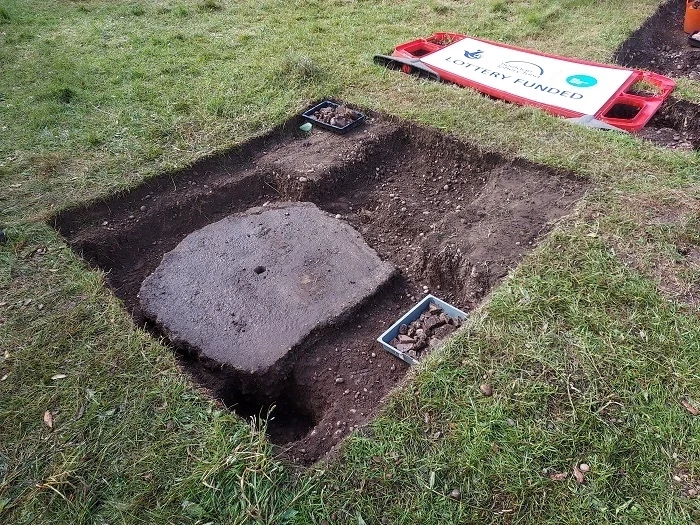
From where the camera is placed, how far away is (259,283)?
3.09 m

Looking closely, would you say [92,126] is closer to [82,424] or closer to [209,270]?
[209,270]

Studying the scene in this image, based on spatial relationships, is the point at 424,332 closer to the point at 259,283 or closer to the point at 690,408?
the point at 259,283

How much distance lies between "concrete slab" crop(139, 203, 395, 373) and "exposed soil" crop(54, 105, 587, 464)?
10 centimetres

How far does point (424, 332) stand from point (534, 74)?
313cm

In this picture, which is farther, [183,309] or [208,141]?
[208,141]

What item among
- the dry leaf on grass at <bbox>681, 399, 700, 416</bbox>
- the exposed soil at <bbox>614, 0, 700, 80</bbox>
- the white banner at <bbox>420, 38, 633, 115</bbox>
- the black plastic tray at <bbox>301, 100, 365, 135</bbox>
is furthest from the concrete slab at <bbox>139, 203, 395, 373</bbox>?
the exposed soil at <bbox>614, 0, 700, 80</bbox>

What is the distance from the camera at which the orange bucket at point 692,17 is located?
20.0 feet

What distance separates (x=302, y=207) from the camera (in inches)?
143

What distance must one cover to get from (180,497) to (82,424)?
584 mm

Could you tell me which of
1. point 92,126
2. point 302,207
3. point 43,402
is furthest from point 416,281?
point 92,126

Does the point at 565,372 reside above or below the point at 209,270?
above

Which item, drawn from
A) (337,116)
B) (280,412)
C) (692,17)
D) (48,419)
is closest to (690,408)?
(280,412)

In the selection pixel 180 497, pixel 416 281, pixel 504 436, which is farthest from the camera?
pixel 416 281

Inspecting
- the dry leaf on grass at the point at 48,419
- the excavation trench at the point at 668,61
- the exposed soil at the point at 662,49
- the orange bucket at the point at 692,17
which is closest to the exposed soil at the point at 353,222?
the dry leaf on grass at the point at 48,419
